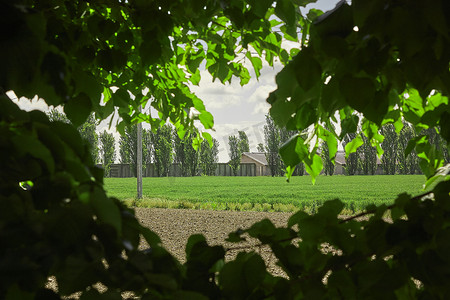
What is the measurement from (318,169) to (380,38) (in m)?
0.68

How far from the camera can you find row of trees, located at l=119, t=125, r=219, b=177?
3431 centimetres

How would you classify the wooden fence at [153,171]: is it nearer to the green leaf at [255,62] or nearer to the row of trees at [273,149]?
the row of trees at [273,149]

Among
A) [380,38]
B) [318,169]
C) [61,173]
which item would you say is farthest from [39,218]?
[318,169]

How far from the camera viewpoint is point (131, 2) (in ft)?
4.40

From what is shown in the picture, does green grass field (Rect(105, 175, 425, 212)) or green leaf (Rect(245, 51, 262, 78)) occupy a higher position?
green leaf (Rect(245, 51, 262, 78))

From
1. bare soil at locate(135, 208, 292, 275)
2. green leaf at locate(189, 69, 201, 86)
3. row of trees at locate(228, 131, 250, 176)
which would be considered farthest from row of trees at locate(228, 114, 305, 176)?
green leaf at locate(189, 69, 201, 86)

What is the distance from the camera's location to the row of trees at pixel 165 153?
3431 cm

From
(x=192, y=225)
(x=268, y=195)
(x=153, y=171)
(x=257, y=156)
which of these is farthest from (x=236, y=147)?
(x=192, y=225)

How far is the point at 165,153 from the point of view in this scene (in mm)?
34938

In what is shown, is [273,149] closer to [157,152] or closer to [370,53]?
[157,152]

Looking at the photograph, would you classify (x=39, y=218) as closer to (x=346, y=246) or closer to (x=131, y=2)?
(x=346, y=246)

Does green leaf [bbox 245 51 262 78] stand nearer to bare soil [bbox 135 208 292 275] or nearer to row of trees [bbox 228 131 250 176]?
bare soil [bbox 135 208 292 275]

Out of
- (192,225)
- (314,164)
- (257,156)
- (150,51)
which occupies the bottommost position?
(192,225)

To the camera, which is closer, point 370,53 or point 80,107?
point 370,53
